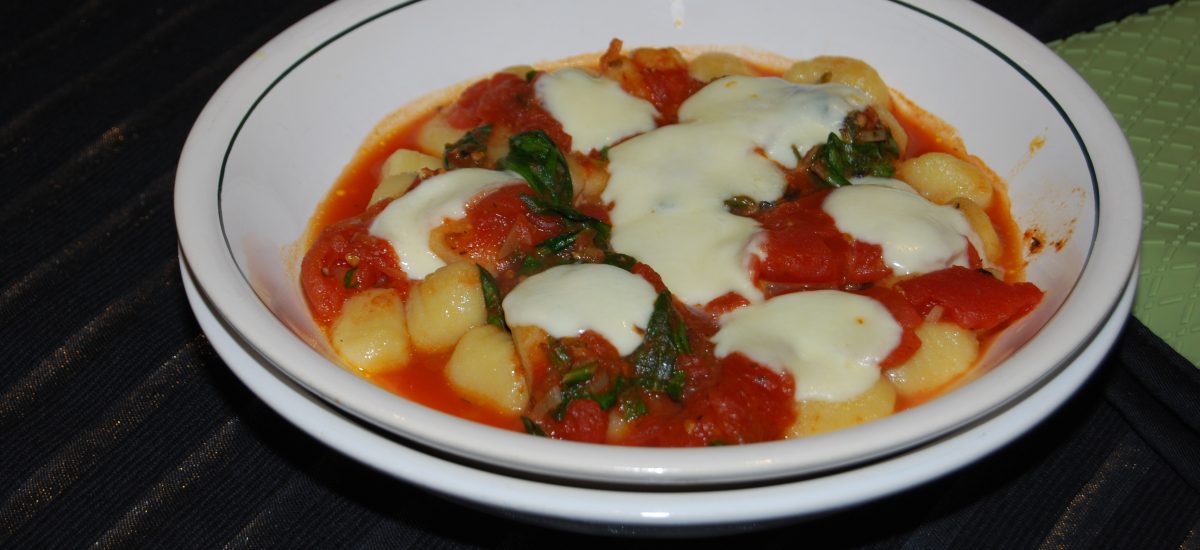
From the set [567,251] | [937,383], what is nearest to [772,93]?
[567,251]

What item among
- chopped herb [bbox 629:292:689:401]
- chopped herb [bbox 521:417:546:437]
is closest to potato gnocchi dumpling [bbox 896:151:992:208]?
chopped herb [bbox 629:292:689:401]

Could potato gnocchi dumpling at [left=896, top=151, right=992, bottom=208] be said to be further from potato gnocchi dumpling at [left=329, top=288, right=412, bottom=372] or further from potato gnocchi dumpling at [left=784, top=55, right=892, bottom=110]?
potato gnocchi dumpling at [left=329, top=288, right=412, bottom=372]

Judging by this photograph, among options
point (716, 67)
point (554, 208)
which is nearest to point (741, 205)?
point (554, 208)

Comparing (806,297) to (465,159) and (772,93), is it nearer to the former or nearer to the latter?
(772,93)

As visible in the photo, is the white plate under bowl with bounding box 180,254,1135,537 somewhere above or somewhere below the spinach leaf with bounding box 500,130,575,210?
above

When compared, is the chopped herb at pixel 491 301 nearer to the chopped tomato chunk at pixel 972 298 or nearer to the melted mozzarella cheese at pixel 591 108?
the melted mozzarella cheese at pixel 591 108

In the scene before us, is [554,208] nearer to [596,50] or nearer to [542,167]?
[542,167]
